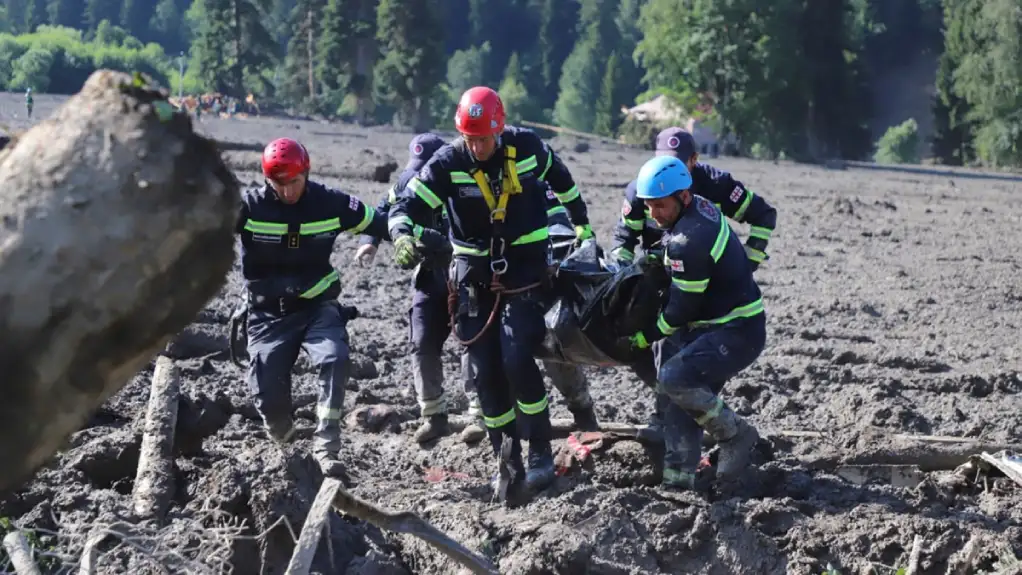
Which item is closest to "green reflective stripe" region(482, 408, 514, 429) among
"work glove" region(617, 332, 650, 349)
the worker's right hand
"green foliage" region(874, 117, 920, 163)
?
"work glove" region(617, 332, 650, 349)

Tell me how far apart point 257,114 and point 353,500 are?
5417cm

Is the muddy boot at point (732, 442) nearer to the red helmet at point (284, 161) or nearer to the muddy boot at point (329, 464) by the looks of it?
the muddy boot at point (329, 464)

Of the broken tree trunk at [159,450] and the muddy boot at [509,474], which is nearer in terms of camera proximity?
the broken tree trunk at [159,450]

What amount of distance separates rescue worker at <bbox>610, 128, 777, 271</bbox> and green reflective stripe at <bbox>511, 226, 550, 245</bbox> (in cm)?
78

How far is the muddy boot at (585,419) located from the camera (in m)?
7.70

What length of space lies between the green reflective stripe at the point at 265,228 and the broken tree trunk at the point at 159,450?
2.80ft

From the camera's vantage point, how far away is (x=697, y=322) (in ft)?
22.4

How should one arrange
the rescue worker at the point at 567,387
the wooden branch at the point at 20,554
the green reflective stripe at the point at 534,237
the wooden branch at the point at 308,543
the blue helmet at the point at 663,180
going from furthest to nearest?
the rescue worker at the point at 567,387 → the green reflective stripe at the point at 534,237 → the blue helmet at the point at 663,180 → the wooden branch at the point at 20,554 → the wooden branch at the point at 308,543

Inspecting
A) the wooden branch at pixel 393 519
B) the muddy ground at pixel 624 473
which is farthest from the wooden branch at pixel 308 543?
the muddy ground at pixel 624 473

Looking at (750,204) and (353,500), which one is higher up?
(750,204)

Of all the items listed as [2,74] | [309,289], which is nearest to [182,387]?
[309,289]

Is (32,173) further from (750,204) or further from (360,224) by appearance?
(750,204)

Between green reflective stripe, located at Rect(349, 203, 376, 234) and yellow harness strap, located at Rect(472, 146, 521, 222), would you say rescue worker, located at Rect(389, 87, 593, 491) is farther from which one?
green reflective stripe, located at Rect(349, 203, 376, 234)

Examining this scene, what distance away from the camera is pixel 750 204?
783cm
